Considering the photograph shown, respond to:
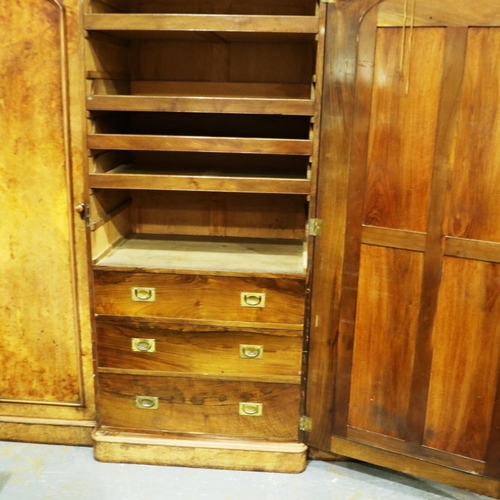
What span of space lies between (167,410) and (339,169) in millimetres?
1094

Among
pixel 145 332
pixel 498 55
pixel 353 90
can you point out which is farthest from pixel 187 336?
pixel 498 55

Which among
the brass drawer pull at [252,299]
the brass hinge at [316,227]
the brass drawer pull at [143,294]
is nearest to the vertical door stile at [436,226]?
the brass hinge at [316,227]

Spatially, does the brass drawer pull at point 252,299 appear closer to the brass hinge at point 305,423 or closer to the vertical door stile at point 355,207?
the vertical door stile at point 355,207

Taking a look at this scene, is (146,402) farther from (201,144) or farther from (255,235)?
(201,144)

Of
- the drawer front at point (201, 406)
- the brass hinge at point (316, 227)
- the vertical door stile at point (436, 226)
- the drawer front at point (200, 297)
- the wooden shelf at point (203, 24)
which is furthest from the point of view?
→ the drawer front at point (201, 406)

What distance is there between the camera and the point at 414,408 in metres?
1.96

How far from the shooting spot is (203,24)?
187 cm

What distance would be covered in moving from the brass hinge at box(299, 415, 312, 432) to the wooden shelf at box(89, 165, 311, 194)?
0.83 m

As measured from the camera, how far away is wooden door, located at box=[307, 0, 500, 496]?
1696mm

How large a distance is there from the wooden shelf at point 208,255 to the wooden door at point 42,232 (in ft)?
0.65

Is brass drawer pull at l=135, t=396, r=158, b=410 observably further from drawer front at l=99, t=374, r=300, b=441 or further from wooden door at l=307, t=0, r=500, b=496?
wooden door at l=307, t=0, r=500, b=496

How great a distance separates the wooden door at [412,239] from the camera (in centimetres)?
170

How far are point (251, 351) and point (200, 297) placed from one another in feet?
0.88

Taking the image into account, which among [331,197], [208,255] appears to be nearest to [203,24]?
[331,197]
